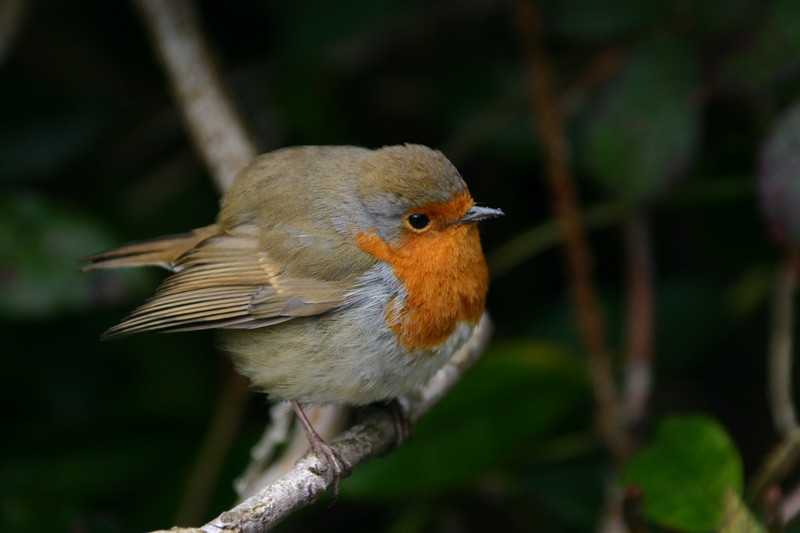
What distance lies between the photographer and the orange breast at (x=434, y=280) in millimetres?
2777

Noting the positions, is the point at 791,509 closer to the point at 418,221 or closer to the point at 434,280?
the point at 434,280

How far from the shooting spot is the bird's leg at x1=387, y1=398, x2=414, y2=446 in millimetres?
2855

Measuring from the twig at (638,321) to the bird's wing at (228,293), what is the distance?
4.37 feet

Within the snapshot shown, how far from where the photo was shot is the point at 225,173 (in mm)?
3406

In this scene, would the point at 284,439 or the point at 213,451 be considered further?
the point at 213,451

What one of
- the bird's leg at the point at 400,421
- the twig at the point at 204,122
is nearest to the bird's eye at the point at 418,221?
the bird's leg at the point at 400,421

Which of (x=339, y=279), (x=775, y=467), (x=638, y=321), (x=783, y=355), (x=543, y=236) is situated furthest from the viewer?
(x=543, y=236)

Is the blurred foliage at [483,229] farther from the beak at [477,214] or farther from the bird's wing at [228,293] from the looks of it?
the beak at [477,214]

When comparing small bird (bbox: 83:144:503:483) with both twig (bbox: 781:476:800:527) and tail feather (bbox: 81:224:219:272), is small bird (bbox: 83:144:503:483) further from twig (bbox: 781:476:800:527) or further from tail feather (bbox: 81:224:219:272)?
twig (bbox: 781:476:800:527)

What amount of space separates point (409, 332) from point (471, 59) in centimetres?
206

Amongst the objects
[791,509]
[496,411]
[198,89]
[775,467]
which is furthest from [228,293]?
[791,509]

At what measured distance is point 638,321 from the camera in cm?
362

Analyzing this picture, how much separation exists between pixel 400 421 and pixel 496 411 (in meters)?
0.69

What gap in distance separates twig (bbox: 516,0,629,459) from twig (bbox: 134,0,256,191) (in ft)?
3.69
